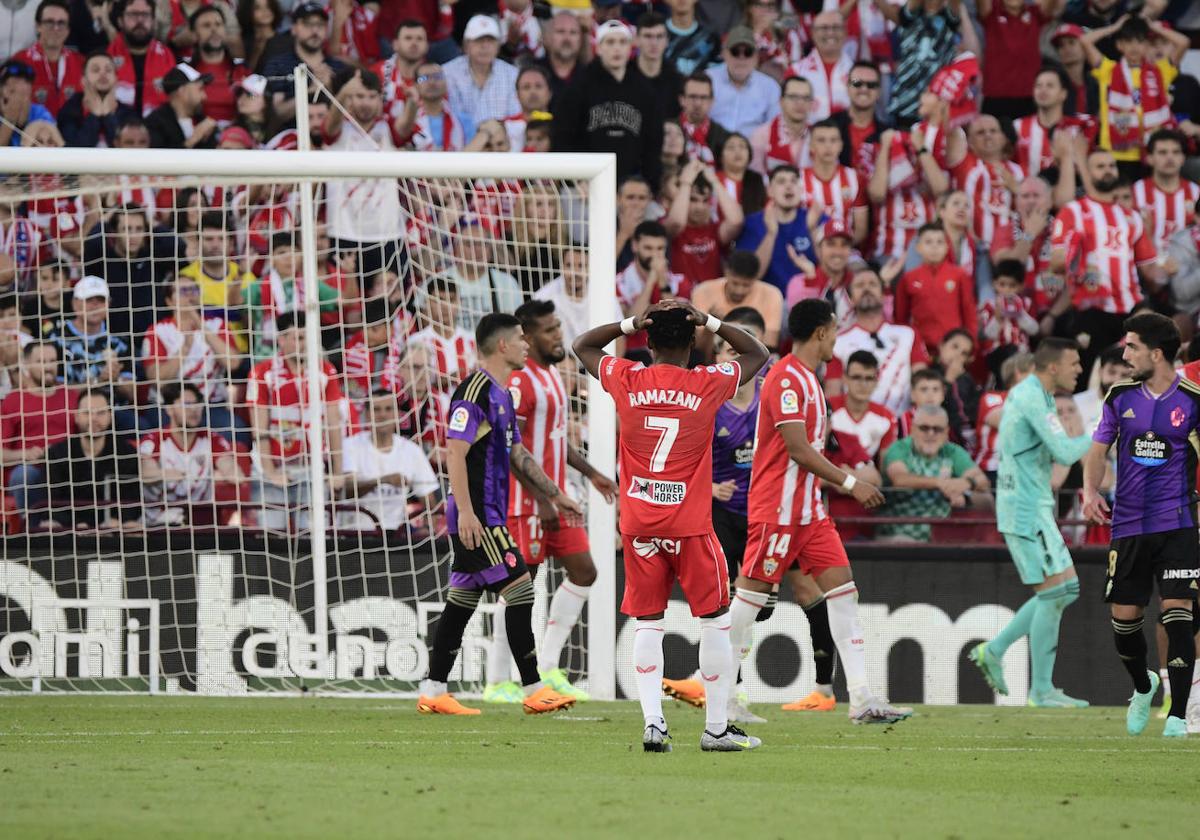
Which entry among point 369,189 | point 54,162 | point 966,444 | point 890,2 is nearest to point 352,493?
point 369,189

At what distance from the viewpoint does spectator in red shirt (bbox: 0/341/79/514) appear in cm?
1291

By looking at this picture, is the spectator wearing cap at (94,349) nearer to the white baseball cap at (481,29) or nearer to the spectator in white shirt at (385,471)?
the spectator in white shirt at (385,471)

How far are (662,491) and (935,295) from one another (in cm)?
863

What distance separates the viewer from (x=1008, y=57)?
18359 millimetres

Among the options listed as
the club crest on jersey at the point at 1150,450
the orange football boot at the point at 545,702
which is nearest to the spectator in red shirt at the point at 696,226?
the orange football boot at the point at 545,702

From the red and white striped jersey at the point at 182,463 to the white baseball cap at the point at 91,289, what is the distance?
44.5 inches

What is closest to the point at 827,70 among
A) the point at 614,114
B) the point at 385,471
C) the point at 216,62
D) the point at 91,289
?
the point at 614,114

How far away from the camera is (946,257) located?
53.4 ft

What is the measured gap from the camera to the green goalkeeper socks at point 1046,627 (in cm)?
1237

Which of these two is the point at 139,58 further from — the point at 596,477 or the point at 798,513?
the point at 798,513

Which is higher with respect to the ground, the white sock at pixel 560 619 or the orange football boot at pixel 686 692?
the white sock at pixel 560 619

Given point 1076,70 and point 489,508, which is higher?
point 1076,70

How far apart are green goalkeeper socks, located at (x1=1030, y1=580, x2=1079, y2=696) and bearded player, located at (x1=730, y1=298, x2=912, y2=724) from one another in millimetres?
2487

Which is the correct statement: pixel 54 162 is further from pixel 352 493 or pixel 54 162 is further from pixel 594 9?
pixel 594 9
